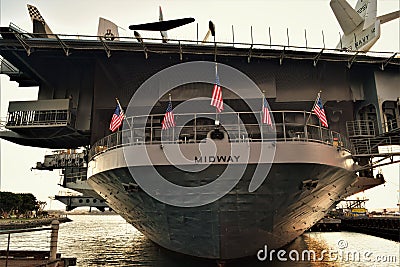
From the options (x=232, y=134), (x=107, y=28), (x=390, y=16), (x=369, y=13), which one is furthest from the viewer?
(x=390, y=16)

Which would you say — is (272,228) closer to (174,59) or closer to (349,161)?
(349,161)

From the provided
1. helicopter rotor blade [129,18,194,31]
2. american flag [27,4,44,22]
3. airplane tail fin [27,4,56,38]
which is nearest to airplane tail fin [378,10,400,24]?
helicopter rotor blade [129,18,194,31]

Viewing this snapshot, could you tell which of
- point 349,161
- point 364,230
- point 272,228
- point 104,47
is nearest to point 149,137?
point 272,228

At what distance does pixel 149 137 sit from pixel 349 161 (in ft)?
21.7

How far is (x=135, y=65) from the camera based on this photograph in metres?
14.8

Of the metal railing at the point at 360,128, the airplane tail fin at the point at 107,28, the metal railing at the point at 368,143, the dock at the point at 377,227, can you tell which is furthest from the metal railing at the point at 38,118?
the dock at the point at 377,227

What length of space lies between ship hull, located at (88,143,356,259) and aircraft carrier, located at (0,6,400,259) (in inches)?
1.5

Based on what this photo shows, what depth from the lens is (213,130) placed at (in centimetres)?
877

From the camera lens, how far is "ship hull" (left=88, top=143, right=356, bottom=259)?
8.76 m

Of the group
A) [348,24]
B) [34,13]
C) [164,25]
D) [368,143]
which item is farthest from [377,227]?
[34,13]

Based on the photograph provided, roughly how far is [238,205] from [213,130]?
215 centimetres

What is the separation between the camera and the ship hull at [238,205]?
8758mm

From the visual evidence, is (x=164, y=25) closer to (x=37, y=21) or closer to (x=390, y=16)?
(x=37, y=21)

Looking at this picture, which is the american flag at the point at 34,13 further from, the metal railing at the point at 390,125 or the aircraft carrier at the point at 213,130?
Answer: the metal railing at the point at 390,125
